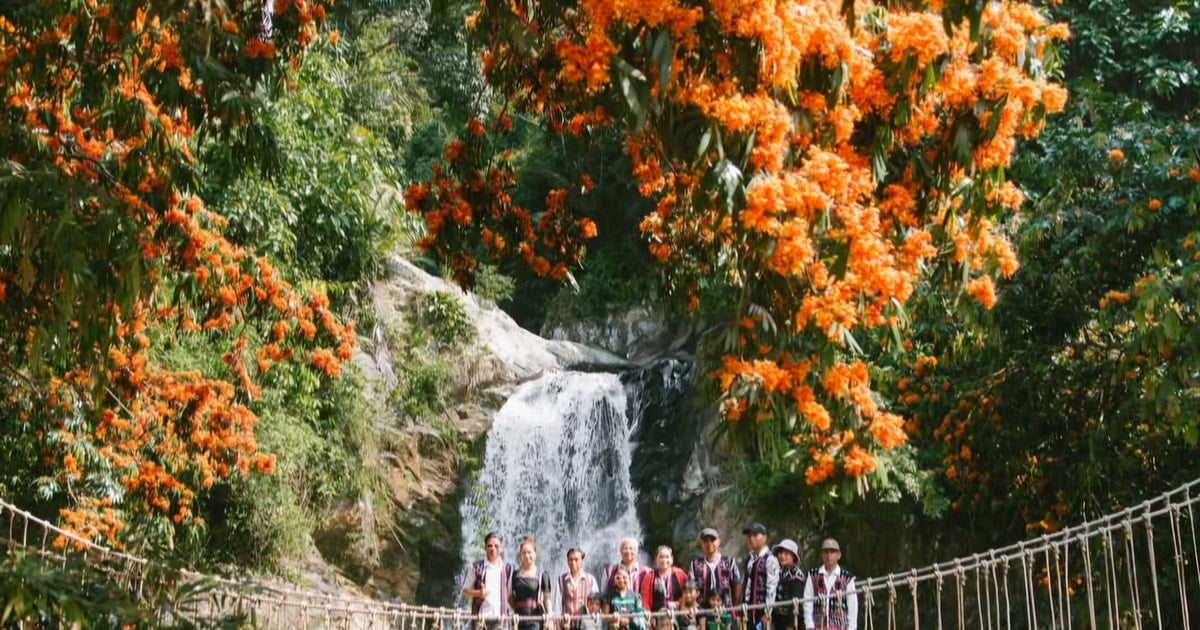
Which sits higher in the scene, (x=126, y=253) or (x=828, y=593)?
(x=126, y=253)

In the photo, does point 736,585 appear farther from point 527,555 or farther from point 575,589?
point 527,555

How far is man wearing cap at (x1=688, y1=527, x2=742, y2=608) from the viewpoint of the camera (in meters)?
4.95

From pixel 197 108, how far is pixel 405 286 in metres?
6.56

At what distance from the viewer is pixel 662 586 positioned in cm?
500

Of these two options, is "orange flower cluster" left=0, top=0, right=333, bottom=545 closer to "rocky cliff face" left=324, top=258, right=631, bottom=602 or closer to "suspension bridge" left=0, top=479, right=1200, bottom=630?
"suspension bridge" left=0, top=479, right=1200, bottom=630

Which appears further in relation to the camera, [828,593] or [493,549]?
[493,549]

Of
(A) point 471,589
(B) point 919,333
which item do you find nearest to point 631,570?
(A) point 471,589

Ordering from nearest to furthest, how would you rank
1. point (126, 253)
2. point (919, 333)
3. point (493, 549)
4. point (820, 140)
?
point (820, 140) → point (126, 253) → point (493, 549) → point (919, 333)

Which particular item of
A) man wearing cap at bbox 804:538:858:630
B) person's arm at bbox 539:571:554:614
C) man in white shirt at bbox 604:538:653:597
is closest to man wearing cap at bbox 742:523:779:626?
man wearing cap at bbox 804:538:858:630

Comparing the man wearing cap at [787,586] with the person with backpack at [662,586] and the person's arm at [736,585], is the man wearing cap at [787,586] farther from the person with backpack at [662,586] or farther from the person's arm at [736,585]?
the person with backpack at [662,586]

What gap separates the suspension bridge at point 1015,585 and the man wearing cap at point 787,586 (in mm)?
53

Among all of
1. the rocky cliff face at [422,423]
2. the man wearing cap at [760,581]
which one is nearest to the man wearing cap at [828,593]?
the man wearing cap at [760,581]

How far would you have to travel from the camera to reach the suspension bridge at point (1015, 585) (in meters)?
3.58

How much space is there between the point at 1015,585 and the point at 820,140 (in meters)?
5.21
